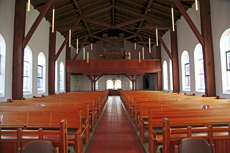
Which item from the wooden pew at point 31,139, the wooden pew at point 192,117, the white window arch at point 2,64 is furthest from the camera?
the white window arch at point 2,64

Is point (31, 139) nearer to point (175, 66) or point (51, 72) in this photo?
point (51, 72)

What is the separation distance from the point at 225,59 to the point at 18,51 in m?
8.03

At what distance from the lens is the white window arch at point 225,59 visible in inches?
246

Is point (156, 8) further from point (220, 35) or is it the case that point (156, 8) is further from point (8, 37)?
point (8, 37)

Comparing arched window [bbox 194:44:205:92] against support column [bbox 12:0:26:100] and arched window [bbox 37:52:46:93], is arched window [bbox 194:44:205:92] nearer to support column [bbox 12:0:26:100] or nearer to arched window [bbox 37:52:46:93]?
support column [bbox 12:0:26:100]

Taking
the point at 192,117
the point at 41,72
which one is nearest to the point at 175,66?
the point at 192,117

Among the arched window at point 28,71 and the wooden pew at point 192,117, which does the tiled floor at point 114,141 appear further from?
the arched window at point 28,71

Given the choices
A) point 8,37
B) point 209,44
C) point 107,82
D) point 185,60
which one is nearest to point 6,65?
point 8,37

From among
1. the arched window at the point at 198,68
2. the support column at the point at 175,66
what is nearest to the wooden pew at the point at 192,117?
the arched window at the point at 198,68

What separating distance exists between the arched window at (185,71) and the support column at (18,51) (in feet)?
28.1

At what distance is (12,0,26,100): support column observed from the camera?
19.7 ft

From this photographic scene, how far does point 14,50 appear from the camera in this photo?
6.13 metres

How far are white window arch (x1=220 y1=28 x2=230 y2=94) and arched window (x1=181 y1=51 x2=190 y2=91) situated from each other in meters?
3.10

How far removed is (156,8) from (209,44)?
4553 mm
